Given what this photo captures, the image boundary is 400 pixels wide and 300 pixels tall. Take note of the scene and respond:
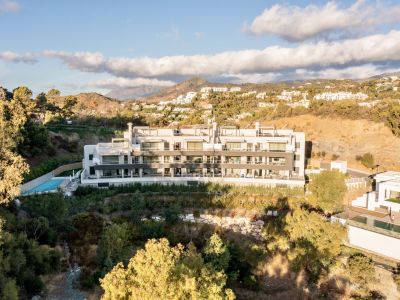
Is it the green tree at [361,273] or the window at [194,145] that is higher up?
the window at [194,145]

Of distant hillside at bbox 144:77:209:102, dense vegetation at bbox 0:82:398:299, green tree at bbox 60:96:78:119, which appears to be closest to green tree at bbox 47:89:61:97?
green tree at bbox 60:96:78:119

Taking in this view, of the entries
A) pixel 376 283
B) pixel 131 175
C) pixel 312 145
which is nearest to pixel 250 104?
pixel 312 145

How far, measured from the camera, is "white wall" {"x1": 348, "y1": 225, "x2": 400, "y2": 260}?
2900 centimetres

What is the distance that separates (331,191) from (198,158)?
624 inches

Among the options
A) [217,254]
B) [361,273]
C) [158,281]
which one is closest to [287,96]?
[361,273]

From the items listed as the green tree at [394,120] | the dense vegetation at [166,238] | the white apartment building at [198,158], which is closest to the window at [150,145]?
the white apartment building at [198,158]

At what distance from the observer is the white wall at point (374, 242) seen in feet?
95.1

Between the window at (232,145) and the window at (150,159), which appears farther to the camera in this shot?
the window at (232,145)

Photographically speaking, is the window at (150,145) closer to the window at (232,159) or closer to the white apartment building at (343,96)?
the window at (232,159)

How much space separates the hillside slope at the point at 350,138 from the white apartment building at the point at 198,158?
60.7 feet

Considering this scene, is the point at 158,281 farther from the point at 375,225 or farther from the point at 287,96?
the point at 287,96

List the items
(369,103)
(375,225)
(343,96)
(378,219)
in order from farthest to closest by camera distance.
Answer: (343,96)
(369,103)
(378,219)
(375,225)

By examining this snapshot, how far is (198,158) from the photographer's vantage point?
4378 centimetres

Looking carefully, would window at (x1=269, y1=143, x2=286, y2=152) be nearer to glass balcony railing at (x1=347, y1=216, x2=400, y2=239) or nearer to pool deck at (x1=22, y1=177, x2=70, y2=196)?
glass balcony railing at (x1=347, y1=216, x2=400, y2=239)
